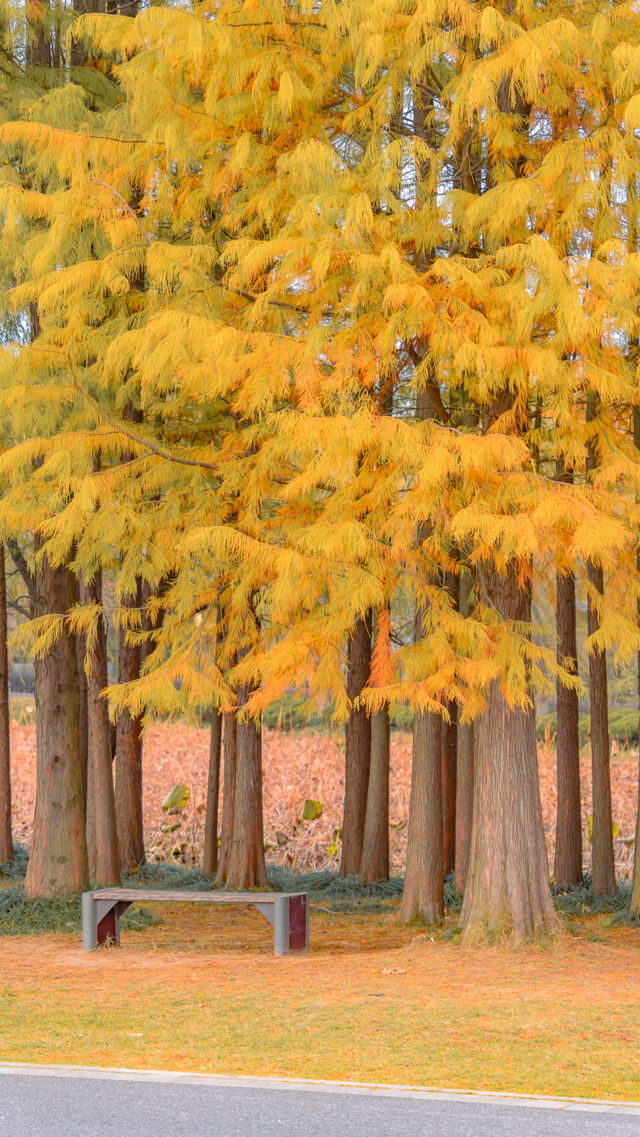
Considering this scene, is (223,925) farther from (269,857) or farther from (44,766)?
(269,857)

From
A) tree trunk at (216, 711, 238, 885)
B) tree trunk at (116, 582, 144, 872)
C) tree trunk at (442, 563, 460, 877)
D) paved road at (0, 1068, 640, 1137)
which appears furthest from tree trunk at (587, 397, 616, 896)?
paved road at (0, 1068, 640, 1137)

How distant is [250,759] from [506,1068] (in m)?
9.33

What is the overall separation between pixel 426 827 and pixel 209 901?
2767 millimetres

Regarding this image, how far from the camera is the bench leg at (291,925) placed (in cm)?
1137

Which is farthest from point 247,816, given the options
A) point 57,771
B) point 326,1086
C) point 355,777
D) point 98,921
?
point 326,1086

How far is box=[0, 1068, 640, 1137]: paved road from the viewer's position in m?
5.40

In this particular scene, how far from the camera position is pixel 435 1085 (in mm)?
6258

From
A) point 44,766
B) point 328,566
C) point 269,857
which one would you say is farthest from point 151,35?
point 269,857

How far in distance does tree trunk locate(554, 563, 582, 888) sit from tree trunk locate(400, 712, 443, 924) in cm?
359

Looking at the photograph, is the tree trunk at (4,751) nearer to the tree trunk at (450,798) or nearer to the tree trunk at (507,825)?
the tree trunk at (450,798)

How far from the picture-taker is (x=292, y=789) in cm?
2334

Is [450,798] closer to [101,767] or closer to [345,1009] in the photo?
[101,767]

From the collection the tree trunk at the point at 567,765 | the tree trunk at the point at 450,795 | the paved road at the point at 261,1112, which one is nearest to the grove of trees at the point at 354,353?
the tree trunk at the point at 567,765

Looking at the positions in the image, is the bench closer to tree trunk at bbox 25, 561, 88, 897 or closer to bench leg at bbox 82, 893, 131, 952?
bench leg at bbox 82, 893, 131, 952
